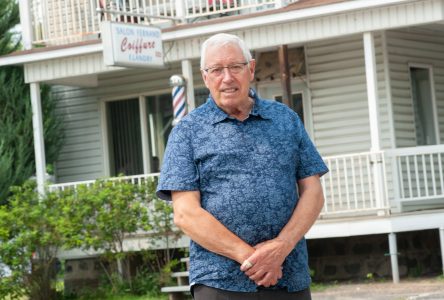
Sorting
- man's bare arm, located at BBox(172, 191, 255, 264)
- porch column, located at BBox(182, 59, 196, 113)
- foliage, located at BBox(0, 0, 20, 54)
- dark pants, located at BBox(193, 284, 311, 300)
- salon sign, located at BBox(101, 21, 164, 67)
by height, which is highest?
foliage, located at BBox(0, 0, 20, 54)

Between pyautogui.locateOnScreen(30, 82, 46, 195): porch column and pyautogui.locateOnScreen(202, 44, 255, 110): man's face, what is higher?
pyautogui.locateOnScreen(30, 82, 46, 195): porch column

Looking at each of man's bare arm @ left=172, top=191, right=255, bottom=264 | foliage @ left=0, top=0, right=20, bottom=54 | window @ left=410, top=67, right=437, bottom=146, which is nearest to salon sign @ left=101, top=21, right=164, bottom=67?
window @ left=410, top=67, right=437, bottom=146

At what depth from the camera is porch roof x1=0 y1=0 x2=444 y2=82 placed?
15.9m

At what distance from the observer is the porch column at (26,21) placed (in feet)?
62.1

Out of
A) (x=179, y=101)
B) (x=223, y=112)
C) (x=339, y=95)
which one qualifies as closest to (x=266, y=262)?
(x=223, y=112)

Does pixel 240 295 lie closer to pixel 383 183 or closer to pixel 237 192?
pixel 237 192

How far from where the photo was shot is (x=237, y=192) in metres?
4.52

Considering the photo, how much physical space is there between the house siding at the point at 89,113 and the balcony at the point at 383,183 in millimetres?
1892

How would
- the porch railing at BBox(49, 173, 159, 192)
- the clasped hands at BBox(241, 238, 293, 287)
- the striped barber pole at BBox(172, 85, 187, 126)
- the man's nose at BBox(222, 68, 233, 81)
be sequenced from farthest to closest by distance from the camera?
the porch railing at BBox(49, 173, 159, 192) < the striped barber pole at BBox(172, 85, 187, 126) < the man's nose at BBox(222, 68, 233, 81) < the clasped hands at BBox(241, 238, 293, 287)

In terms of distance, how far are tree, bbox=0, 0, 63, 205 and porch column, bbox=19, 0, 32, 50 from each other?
0.80m

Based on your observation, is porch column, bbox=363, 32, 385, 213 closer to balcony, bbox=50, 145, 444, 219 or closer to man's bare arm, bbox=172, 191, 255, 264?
balcony, bbox=50, 145, 444, 219

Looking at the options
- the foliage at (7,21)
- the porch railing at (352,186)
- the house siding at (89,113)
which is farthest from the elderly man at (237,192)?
the foliage at (7,21)

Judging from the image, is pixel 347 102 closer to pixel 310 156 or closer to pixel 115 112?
pixel 115 112

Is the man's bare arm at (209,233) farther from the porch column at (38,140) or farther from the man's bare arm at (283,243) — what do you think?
the porch column at (38,140)
